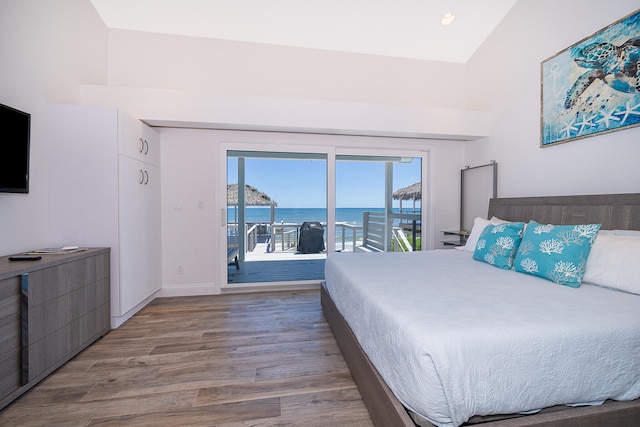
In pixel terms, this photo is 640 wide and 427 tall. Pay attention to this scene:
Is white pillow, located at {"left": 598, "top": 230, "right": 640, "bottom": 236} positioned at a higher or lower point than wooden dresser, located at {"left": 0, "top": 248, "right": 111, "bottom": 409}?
higher

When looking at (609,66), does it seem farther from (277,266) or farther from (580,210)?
(277,266)

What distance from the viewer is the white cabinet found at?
2.36 metres

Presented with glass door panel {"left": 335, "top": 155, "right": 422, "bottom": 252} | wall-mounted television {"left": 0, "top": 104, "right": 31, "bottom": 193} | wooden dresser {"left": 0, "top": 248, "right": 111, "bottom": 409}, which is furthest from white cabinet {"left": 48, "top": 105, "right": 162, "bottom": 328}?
glass door panel {"left": 335, "top": 155, "right": 422, "bottom": 252}

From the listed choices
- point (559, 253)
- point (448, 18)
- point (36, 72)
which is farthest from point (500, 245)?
point (36, 72)

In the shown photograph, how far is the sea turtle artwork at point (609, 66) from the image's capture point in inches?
78.8

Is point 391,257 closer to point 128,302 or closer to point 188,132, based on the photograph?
point 128,302

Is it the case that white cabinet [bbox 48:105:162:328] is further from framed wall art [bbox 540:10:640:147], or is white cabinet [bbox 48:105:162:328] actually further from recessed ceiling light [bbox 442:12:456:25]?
framed wall art [bbox 540:10:640:147]

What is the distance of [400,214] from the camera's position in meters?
4.29

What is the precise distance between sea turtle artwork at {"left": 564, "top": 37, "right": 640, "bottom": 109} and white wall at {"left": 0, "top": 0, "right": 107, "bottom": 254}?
457 cm

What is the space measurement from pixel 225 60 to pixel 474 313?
3.70 metres

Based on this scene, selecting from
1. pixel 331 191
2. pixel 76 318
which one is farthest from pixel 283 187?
pixel 76 318

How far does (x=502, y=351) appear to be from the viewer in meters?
1.03

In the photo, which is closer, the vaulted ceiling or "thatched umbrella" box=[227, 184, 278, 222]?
the vaulted ceiling

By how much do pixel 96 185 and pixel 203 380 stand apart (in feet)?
6.36
